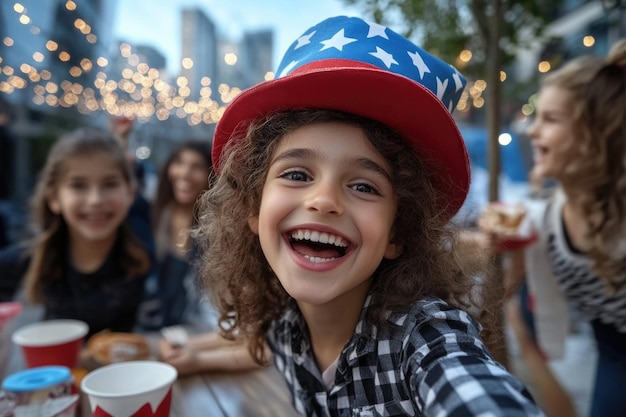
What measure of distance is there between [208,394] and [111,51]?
302cm

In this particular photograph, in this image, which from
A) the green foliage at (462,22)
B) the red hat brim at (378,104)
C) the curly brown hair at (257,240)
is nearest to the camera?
the red hat brim at (378,104)

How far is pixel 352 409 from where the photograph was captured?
87 cm

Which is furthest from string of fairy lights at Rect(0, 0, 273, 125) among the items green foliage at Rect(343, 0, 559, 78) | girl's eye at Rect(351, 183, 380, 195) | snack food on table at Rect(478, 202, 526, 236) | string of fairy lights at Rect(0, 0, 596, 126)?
girl's eye at Rect(351, 183, 380, 195)

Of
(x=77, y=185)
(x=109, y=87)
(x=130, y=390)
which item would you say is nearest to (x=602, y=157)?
(x=130, y=390)

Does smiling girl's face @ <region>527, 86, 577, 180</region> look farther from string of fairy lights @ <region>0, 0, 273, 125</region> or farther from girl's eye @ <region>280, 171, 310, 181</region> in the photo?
string of fairy lights @ <region>0, 0, 273, 125</region>

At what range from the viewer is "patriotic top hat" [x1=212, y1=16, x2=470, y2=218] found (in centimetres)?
76

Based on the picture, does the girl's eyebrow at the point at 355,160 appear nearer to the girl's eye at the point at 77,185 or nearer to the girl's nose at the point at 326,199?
the girl's nose at the point at 326,199

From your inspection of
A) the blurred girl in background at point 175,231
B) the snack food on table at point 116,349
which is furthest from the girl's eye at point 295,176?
the blurred girl in background at point 175,231

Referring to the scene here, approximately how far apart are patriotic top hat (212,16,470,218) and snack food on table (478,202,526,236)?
763mm

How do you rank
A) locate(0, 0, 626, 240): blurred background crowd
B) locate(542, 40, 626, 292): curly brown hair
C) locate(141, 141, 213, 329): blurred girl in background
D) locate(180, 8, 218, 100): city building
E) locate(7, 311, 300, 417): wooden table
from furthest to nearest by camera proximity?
1. locate(180, 8, 218, 100): city building
2. locate(141, 141, 213, 329): blurred girl in background
3. locate(0, 0, 626, 240): blurred background crowd
4. locate(542, 40, 626, 292): curly brown hair
5. locate(7, 311, 300, 417): wooden table

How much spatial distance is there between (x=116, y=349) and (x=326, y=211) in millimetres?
864

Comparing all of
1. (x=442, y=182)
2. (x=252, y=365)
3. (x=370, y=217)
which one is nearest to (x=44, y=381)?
(x=252, y=365)

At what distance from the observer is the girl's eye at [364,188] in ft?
2.69

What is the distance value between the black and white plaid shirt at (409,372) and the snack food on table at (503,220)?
2.84ft
